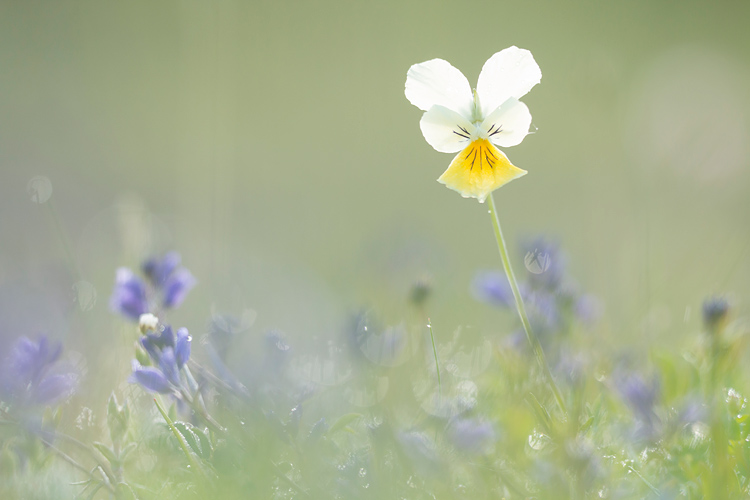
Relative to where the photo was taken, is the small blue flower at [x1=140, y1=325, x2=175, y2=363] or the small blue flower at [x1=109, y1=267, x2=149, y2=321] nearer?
the small blue flower at [x1=140, y1=325, x2=175, y2=363]

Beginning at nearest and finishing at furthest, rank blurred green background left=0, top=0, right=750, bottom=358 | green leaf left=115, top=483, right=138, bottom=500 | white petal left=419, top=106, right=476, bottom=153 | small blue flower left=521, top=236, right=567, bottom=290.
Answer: green leaf left=115, top=483, right=138, bottom=500 → white petal left=419, top=106, right=476, bottom=153 → small blue flower left=521, top=236, right=567, bottom=290 → blurred green background left=0, top=0, right=750, bottom=358

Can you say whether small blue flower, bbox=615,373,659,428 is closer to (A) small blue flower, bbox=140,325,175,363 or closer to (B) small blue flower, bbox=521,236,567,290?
(B) small blue flower, bbox=521,236,567,290

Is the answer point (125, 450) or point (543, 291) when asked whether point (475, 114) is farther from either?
point (125, 450)

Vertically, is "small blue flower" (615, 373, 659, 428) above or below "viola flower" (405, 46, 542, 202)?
below

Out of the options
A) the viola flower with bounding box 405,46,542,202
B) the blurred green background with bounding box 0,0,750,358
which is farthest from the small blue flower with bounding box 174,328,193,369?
the blurred green background with bounding box 0,0,750,358

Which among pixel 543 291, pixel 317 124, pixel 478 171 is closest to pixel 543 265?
pixel 543 291
